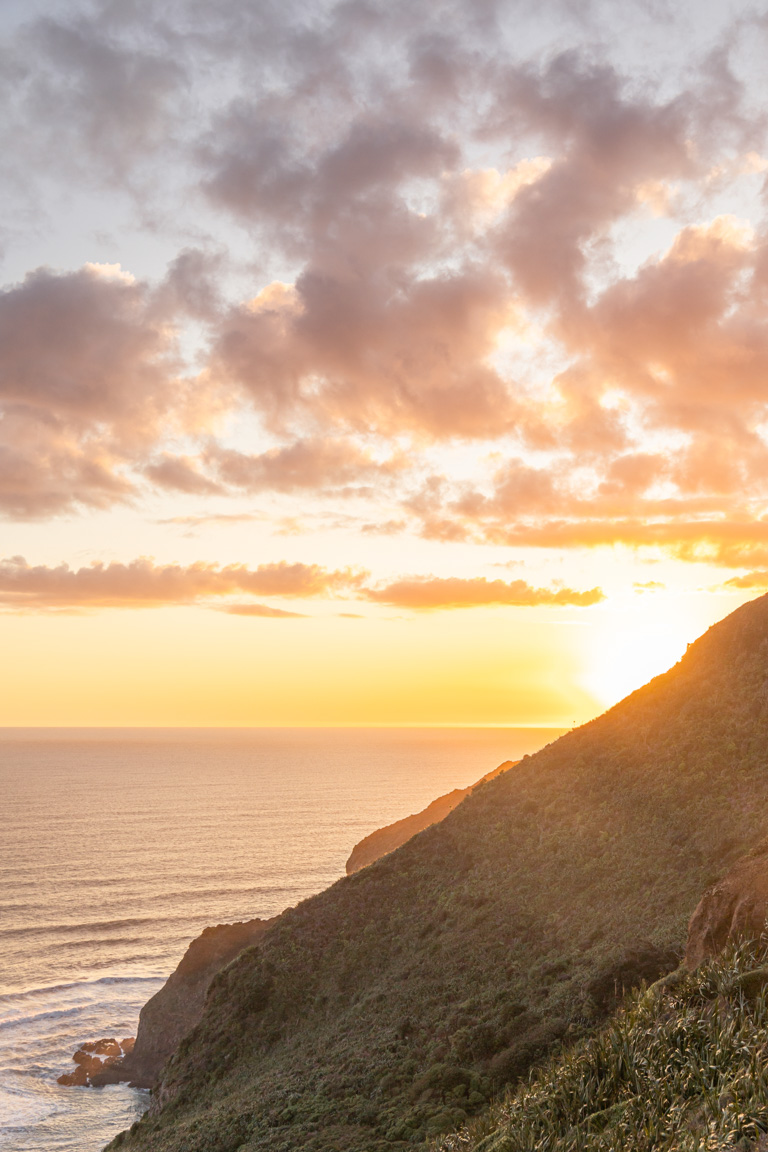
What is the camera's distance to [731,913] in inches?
786

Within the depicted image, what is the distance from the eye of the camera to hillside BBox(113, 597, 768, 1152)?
24.9 meters

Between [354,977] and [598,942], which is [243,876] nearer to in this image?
[354,977]

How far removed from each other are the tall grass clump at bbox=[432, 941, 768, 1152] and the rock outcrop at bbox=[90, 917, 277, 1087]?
33.5 m

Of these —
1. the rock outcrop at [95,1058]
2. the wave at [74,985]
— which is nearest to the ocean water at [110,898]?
the wave at [74,985]

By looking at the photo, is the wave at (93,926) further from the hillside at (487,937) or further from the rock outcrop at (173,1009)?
the hillside at (487,937)

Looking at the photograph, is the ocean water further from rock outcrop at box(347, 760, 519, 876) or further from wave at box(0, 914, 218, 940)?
rock outcrop at box(347, 760, 519, 876)

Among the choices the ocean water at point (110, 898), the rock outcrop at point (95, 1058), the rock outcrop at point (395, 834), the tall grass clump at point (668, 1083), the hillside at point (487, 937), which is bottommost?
the ocean water at point (110, 898)

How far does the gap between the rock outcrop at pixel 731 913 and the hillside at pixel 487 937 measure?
4.99 m

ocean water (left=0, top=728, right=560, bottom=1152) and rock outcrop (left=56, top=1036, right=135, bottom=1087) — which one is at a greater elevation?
rock outcrop (left=56, top=1036, right=135, bottom=1087)

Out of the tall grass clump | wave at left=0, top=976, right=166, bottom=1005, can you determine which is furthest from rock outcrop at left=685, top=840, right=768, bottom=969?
wave at left=0, top=976, right=166, bottom=1005

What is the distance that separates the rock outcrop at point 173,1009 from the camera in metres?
45.8

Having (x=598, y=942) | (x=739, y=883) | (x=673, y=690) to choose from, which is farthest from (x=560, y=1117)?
(x=673, y=690)

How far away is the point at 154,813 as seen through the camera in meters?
148

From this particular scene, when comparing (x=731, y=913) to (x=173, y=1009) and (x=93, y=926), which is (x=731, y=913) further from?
(x=93, y=926)
